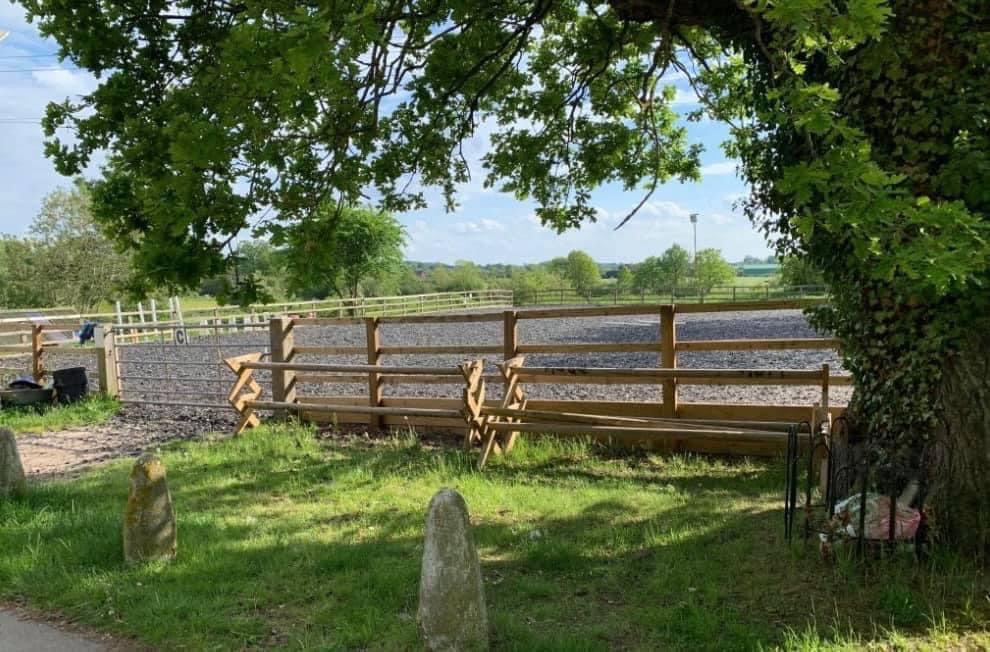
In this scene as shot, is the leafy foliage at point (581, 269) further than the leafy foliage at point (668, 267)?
Yes

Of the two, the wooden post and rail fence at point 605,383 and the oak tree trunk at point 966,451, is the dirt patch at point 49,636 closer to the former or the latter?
the wooden post and rail fence at point 605,383

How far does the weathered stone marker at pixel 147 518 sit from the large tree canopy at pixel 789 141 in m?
1.55

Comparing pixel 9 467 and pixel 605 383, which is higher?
pixel 605 383

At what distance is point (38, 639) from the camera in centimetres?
368

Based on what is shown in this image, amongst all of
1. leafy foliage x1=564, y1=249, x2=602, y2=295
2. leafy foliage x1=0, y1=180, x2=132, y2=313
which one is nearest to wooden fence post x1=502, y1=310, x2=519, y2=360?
leafy foliage x1=0, y1=180, x2=132, y2=313

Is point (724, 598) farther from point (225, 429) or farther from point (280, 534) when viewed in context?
point (225, 429)

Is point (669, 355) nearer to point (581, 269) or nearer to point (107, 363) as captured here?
point (107, 363)

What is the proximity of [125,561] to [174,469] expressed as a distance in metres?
2.87

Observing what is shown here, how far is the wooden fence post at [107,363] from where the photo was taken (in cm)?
1117

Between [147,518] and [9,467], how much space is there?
2.28 metres

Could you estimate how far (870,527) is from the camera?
144 inches

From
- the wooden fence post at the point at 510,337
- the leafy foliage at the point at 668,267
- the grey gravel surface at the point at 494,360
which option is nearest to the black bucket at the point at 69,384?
the grey gravel surface at the point at 494,360

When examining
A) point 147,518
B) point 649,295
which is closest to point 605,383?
point 147,518

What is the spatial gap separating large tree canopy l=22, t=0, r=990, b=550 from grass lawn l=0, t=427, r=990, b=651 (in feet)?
2.81
